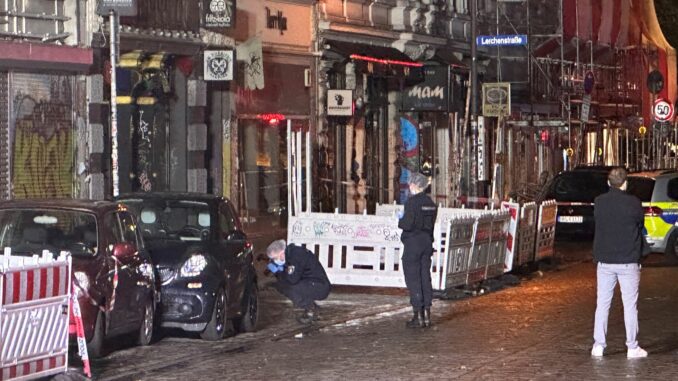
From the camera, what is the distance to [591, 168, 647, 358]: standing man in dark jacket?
48.6ft

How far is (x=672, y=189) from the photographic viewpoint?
93.1 feet

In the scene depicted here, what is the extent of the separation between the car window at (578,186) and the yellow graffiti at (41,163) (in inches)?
476

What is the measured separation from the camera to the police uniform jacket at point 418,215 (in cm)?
1753

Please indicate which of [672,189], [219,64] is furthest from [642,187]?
[219,64]

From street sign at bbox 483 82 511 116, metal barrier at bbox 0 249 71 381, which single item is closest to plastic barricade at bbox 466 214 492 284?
metal barrier at bbox 0 249 71 381

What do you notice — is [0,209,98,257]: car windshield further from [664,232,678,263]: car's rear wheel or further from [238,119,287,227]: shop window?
[664,232,678,263]: car's rear wheel

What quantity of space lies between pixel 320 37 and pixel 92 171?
360 inches

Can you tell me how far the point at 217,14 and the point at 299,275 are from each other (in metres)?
10.4

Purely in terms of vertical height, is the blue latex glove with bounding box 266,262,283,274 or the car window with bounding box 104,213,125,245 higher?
the car window with bounding box 104,213,125,245

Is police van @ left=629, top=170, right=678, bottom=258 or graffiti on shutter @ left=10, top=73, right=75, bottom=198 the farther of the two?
police van @ left=629, top=170, right=678, bottom=258

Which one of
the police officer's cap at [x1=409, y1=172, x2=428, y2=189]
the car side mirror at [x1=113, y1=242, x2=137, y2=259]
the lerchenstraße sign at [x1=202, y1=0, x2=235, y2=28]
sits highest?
the lerchenstraße sign at [x1=202, y1=0, x2=235, y2=28]

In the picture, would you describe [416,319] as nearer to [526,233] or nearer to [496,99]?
[526,233]

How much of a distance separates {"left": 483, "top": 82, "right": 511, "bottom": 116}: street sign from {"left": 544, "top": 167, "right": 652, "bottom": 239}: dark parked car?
6.98 ft

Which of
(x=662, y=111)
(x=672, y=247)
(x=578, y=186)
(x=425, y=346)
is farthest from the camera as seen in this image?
(x=662, y=111)
